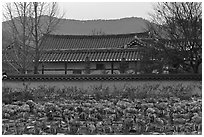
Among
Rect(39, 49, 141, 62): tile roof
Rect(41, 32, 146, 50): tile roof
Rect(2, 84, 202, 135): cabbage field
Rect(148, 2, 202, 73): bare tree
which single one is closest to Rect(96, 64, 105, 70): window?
Rect(39, 49, 141, 62): tile roof

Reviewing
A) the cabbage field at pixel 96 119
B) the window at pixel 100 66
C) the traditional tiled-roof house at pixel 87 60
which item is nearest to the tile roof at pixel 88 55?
the traditional tiled-roof house at pixel 87 60

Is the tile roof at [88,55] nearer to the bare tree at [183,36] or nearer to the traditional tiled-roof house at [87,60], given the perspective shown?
the traditional tiled-roof house at [87,60]

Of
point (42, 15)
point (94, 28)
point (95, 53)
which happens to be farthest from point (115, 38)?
point (94, 28)

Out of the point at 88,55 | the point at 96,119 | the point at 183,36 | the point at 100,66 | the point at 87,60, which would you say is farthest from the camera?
the point at 88,55

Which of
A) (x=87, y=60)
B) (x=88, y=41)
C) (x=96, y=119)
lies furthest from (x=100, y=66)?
(x=96, y=119)

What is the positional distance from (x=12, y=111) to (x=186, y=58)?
855 centimetres

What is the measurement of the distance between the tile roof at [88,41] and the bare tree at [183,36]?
11.2m

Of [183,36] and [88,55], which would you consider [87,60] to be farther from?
[183,36]

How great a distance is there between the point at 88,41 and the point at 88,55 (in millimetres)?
4686

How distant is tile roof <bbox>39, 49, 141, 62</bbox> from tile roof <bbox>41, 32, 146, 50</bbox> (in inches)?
132

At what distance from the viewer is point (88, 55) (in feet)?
72.4

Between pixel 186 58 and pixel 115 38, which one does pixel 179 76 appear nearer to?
pixel 186 58

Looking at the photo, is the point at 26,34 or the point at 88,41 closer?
the point at 26,34

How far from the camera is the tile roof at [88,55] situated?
69.5 feet
